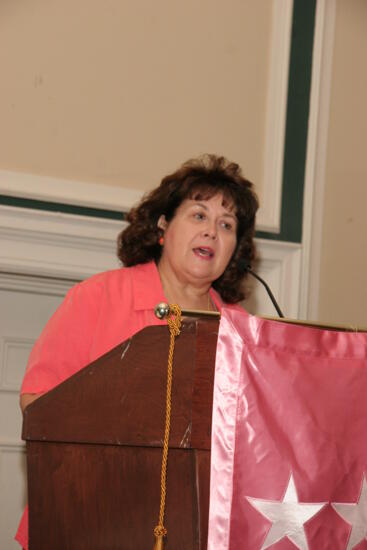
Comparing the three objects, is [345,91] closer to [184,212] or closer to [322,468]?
[184,212]

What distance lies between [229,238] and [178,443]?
124cm

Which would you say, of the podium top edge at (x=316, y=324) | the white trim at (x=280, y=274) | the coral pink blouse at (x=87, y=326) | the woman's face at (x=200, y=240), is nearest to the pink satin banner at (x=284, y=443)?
the podium top edge at (x=316, y=324)

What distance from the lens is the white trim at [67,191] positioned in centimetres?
296

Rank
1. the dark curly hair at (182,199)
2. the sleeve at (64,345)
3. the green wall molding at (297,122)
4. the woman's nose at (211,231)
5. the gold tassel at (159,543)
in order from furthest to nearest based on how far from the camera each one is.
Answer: the green wall molding at (297,122), the dark curly hair at (182,199), the woman's nose at (211,231), the sleeve at (64,345), the gold tassel at (159,543)

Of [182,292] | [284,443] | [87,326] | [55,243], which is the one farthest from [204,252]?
[284,443]

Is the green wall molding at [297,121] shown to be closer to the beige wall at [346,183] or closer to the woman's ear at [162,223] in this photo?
the beige wall at [346,183]

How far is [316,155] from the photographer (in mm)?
3459

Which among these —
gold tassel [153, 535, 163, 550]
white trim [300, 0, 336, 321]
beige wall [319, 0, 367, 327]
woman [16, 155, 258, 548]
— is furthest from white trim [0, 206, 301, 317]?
gold tassel [153, 535, 163, 550]

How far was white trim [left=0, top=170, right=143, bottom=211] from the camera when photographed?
296 cm

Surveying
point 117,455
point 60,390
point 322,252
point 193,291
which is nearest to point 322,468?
point 117,455

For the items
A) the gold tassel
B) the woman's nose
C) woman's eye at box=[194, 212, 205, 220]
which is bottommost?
the gold tassel

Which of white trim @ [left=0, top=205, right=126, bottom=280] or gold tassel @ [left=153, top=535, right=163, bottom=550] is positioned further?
white trim @ [left=0, top=205, right=126, bottom=280]

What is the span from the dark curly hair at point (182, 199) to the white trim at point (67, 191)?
18.3 inches

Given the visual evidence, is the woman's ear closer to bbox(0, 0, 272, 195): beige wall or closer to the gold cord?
bbox(0, 0, 272, 195): beige wall
